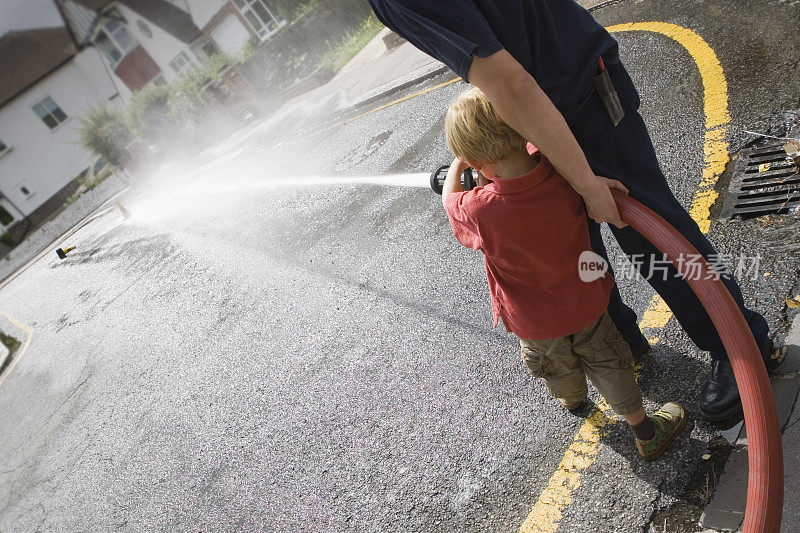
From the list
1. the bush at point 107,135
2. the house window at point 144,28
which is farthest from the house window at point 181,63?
the bush at point 107,135

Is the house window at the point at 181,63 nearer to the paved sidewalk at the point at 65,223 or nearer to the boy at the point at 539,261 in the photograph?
the paved sidewalk at the point at 65,223

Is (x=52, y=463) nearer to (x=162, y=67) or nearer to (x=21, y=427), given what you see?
(x=21, y=427)

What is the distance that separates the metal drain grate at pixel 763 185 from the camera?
9.63 feet

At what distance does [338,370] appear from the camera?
3.84 meters

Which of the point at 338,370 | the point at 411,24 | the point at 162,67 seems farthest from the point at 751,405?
the point at 162,67

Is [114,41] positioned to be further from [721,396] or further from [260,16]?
[721,396]

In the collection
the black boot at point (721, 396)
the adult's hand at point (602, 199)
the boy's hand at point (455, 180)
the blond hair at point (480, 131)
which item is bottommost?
the black boot at point (721, 396)

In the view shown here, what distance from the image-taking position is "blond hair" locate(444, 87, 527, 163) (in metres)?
1.69

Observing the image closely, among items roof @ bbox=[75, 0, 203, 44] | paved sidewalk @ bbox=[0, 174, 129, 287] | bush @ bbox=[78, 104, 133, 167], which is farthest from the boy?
roof @ bbox=[75, 0, 203, 44]

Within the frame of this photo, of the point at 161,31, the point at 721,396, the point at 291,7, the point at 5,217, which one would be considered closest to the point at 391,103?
the point at 721,396

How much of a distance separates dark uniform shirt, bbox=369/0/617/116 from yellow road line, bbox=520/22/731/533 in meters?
1.55

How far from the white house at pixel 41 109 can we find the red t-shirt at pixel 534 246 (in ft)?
116

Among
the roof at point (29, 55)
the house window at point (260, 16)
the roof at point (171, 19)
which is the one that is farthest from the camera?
the roof at point (29, 55)

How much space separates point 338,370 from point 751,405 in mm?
2736
